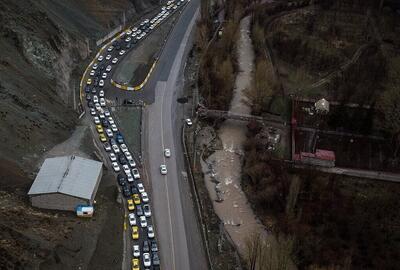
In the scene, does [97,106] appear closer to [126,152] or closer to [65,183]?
[126,152]

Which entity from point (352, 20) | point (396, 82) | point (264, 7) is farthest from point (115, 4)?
point (396, 82)

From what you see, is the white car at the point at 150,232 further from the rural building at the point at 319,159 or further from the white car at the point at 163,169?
the rural building at the point at 319,159

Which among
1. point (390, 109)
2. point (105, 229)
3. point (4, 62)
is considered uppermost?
point (4, 62)

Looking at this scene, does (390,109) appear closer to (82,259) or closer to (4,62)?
(82,259)

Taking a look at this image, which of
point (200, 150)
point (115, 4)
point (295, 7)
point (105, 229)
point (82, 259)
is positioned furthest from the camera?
point (295, 7)

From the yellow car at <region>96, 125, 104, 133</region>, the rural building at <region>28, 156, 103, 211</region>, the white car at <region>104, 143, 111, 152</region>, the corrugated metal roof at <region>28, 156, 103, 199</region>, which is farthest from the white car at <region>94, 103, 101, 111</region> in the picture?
the rural building at <region>28, 156, 103, 211</region>

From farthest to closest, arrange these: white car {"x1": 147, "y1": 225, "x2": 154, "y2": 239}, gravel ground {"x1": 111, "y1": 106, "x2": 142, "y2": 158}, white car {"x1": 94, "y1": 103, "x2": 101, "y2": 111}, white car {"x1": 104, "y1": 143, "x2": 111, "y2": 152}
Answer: white car {"x1": 94, "y1": 103, "x2": 101, "y2": 111} → gravel ground {"x1": 111, "y1": 106, "x2": 142, "y2": 158} → white car {"x1": 104, "y1": 143, "x2": 111, "y2": 152} → white car {"x1": 147, "y1": 225, "x2": 154, "y2": 239}

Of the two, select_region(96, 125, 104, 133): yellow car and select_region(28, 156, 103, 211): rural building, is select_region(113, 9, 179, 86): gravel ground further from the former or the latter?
select_region(28, 156, 103, 211): rural building
